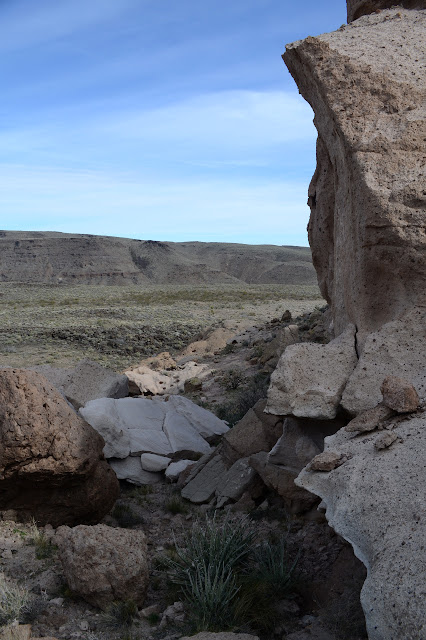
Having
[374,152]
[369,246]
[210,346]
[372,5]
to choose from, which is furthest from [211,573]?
[210,346]

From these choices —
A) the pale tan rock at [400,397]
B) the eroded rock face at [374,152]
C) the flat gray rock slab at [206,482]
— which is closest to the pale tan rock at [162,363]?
the flat gray rock slab at [206,482]

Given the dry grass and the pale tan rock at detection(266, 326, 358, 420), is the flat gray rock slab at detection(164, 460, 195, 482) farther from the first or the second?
the dry grass

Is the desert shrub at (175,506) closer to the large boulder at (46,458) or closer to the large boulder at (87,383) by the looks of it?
the large boulder at (46,458)

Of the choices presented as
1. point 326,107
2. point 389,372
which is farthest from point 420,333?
point 326,107

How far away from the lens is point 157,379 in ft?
44.5

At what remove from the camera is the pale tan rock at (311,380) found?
18.4ft

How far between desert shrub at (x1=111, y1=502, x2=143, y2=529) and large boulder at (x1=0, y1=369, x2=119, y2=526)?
0.70 ft

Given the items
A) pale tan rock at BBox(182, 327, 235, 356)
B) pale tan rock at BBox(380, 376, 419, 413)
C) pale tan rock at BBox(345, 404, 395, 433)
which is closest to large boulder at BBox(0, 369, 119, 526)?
pale tan rock at BBox(345, 404, 395, 433)

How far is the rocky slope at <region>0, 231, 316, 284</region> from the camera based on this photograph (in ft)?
293

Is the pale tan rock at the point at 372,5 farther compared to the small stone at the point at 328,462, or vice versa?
the pale tan rock at the point at 372,5

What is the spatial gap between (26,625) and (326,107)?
18.2 ft

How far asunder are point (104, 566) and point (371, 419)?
100 inches

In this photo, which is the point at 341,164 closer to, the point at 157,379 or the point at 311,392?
the point at 311,392

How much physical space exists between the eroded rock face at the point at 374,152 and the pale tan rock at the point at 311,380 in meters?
0.39
